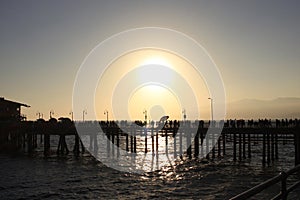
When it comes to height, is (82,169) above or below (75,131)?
below

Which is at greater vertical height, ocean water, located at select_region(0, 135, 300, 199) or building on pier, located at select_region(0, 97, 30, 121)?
building on pier, located at select_region(0, 97, 30, 121)

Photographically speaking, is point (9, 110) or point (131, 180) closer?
point (131, 180)

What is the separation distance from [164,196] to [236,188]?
5863 millimetres

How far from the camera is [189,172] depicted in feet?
122

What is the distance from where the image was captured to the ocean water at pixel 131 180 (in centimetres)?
2600

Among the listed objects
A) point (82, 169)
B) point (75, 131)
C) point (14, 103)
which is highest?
point (14, 103)

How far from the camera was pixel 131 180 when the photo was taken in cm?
3256

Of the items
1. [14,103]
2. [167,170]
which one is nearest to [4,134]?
[14,103]

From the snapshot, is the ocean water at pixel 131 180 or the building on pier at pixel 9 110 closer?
the ocean water at pixel 131 180

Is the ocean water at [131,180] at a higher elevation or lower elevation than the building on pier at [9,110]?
lower

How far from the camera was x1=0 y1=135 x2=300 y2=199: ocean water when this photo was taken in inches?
1024

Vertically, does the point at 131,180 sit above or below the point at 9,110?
below

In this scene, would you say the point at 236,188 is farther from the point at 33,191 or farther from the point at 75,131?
the point at 75,131

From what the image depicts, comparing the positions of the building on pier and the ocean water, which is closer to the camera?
the ocean water
